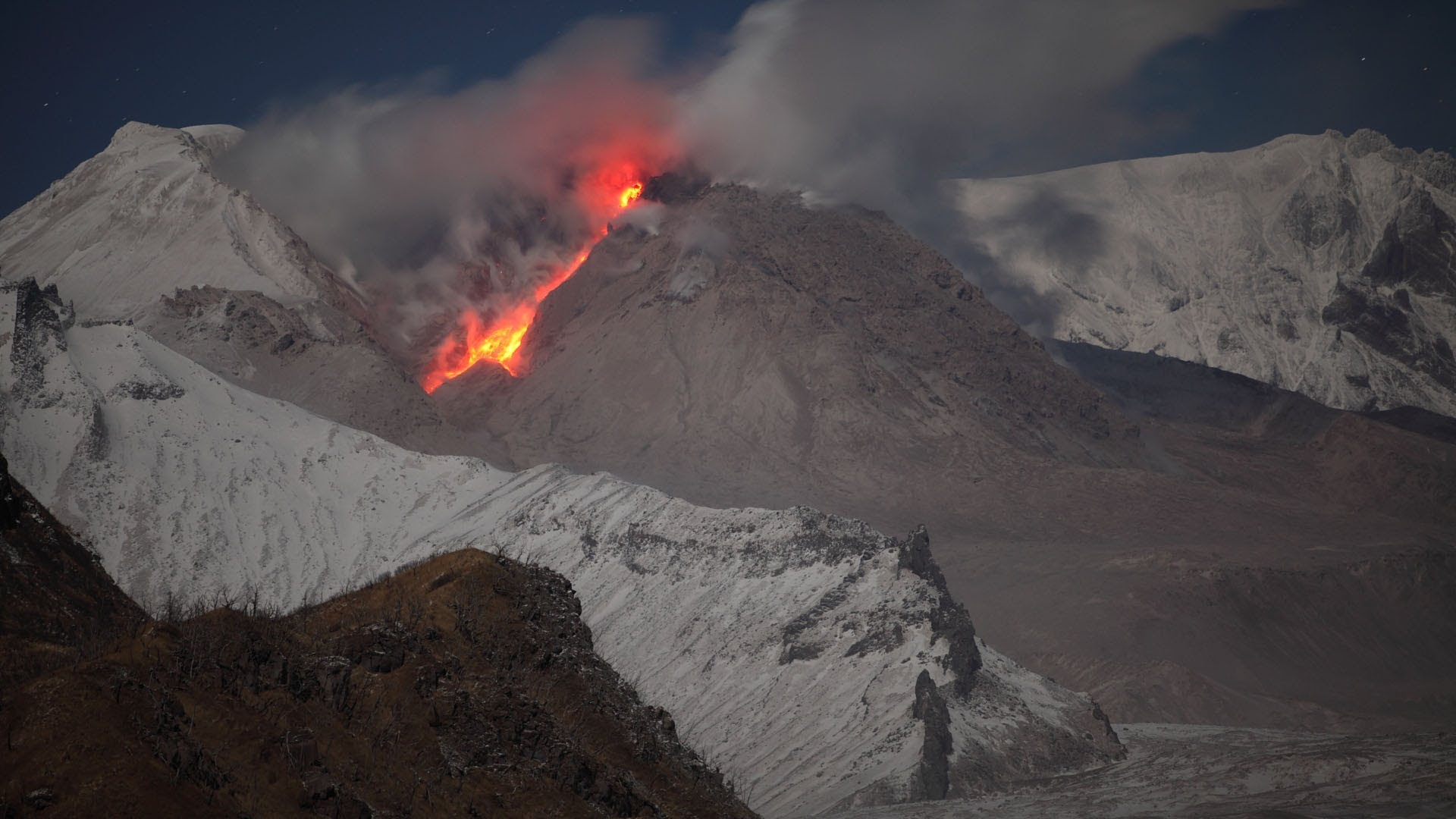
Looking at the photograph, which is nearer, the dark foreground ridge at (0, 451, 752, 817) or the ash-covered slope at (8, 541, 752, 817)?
the ash-covered slope at (8, 541, 752, 817)

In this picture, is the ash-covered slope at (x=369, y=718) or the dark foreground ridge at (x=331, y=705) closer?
the ash-covered slope at (x=369, y=718)

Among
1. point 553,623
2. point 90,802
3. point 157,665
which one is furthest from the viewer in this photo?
point 553,623

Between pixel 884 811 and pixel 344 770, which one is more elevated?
pixel 344 770

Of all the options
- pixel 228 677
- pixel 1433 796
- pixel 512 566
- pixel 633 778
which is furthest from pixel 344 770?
pixel 1433 796

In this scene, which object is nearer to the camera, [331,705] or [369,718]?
[331,705]

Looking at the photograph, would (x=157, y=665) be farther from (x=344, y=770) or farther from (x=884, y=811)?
(x=884, y=811)
